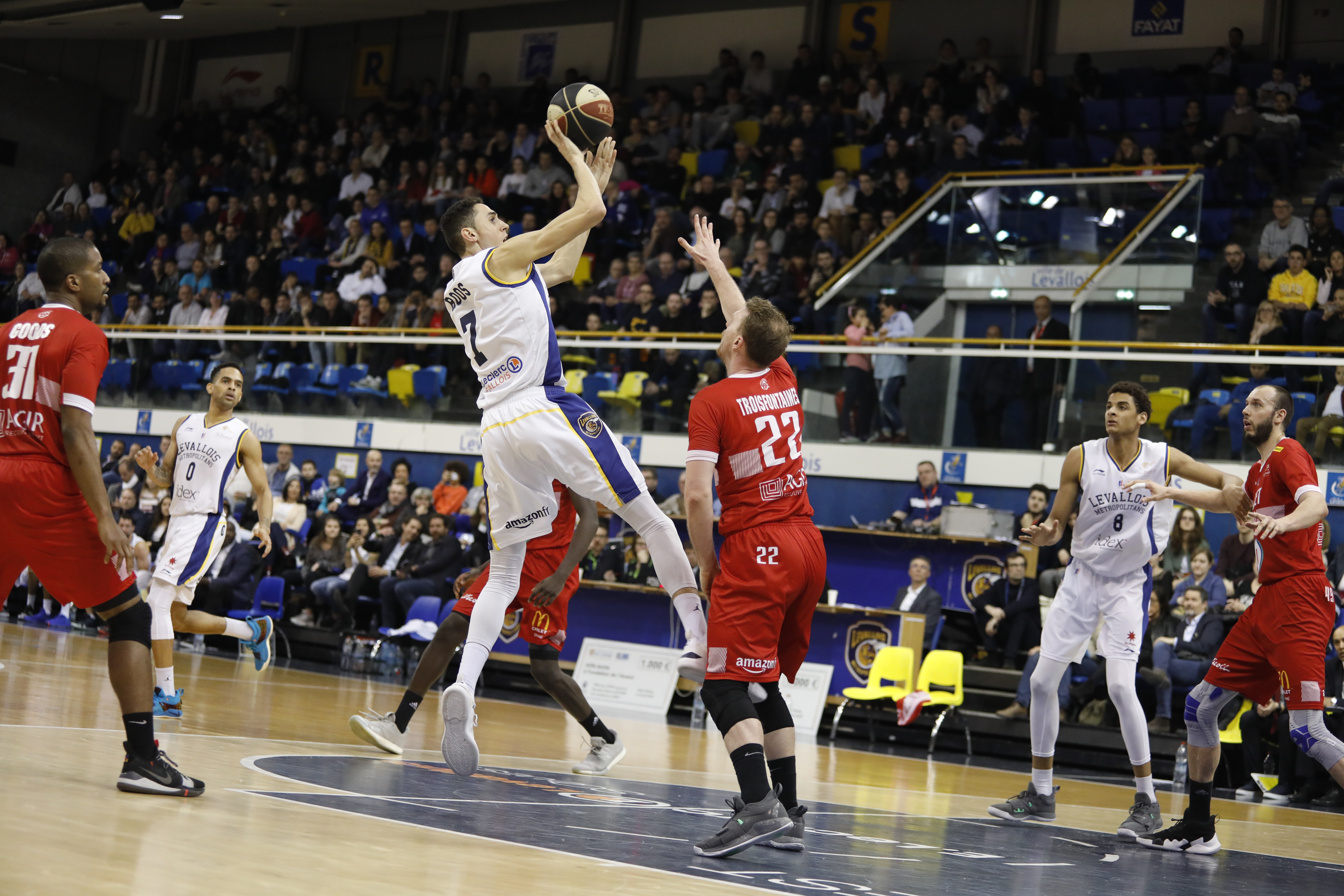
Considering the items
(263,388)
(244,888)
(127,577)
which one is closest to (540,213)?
(263,388)

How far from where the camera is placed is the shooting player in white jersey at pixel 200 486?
26.3 ft

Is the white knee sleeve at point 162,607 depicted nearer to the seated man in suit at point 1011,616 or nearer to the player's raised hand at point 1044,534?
the player's raised hand at point 1044,534

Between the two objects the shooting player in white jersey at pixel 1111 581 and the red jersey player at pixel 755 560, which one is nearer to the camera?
the red jersey player at pixel 755 560

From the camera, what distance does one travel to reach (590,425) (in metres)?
5.41

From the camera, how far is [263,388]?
18.2 m

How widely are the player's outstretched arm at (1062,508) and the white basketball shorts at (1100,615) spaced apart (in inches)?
13.9

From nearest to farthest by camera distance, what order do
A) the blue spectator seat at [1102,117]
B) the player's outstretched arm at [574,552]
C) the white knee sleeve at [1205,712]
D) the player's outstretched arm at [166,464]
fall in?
the player's outstretched arm at [574,552]
the white knee sleeve at [1205,712]
the player's outstretched arm at [166,464]
the blue spectator seat at [1102,117]

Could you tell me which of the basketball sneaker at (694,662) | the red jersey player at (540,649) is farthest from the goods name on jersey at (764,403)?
the red jersey player at (540,649)

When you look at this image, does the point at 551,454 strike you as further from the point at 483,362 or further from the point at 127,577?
the point at 127,577

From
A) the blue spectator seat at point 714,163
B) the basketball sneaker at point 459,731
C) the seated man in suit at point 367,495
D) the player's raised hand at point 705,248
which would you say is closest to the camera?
the basketball sneaker at point 459,731

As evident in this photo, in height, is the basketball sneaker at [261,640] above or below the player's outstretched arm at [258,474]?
below

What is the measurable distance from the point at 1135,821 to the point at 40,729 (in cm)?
518

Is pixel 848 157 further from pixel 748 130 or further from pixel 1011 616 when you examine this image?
pixel 1011 616

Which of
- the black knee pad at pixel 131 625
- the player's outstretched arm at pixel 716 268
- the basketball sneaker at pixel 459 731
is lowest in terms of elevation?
the basketball sneaker at pixel 459 731
